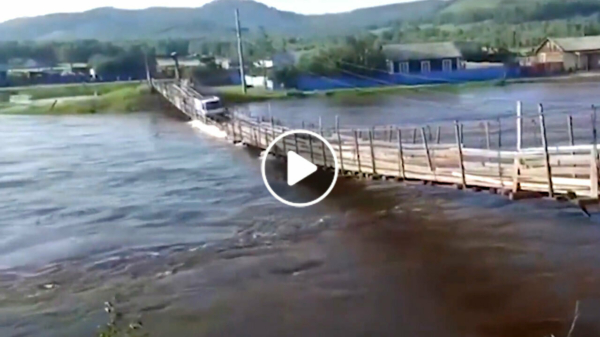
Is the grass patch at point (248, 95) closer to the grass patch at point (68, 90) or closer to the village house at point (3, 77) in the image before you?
the grass patch at point (68, 90)

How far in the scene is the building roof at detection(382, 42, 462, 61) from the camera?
50.3 metres

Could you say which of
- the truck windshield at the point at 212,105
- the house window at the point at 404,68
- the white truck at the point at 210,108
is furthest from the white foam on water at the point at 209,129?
the house window at the point at 404,68

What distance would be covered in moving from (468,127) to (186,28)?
107384 millimetres

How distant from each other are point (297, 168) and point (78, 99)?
27.1m

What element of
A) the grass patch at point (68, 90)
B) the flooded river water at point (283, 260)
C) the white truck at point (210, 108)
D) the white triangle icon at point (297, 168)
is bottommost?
the flooded river water at point (283, 260)

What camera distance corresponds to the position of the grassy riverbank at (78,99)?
4091 cm

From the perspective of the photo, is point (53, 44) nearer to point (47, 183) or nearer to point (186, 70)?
point (186, 70)

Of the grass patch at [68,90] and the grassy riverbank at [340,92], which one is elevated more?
the grass patch at [68,90]

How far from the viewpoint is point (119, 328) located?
9.58 meters

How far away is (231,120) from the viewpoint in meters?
27.6

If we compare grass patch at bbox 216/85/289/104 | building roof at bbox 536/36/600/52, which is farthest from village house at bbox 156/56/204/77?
building roof at bbox 536/36/600/52

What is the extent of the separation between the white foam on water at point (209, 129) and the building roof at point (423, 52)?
72.2ft
